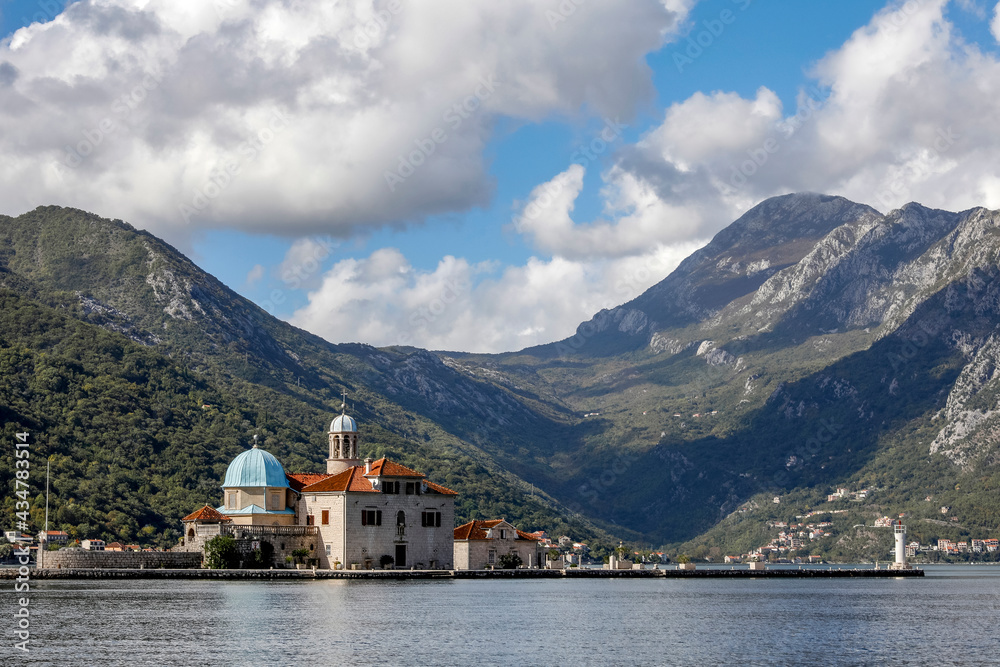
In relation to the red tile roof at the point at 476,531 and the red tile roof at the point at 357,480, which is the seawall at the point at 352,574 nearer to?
the red tile roof at the point at 476,531

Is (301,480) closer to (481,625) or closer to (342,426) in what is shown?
(342,426)

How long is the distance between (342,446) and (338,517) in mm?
16223

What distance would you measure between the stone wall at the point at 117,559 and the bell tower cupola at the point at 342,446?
19.7 m

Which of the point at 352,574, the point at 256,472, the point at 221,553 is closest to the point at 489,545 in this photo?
the point at 352,574

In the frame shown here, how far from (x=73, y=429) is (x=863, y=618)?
10238 cm

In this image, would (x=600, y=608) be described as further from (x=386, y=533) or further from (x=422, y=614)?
(x=386, y=533)

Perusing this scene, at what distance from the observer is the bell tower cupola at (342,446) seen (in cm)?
12588

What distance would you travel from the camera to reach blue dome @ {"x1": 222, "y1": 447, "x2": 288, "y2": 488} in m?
115

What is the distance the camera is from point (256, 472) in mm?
115125

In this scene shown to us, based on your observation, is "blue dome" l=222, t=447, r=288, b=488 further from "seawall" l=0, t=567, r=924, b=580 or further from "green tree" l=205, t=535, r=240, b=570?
"seawall" l=0, t=567, r=924, b=580

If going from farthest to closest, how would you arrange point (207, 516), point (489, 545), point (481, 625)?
1. point (489, 545)
2. point (207, 516)
3. point (481, 625)

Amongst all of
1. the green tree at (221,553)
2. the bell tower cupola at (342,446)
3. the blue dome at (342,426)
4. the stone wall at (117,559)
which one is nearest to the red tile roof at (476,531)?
the bell tower cupola at (342,446)

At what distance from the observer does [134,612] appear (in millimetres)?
73125

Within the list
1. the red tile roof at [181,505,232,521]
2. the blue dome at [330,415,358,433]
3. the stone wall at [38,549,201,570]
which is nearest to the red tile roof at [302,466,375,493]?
the red tile roof at [181,505,232,521]
